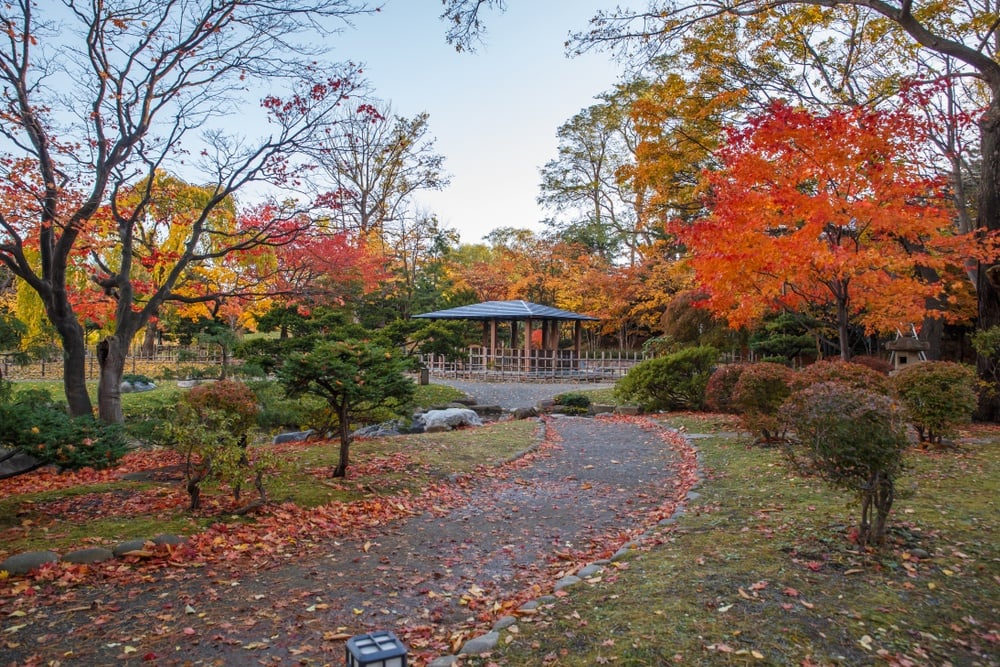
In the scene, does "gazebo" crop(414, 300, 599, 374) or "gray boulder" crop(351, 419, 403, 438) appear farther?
"gazebo" crop(414, 300, 599, 374)

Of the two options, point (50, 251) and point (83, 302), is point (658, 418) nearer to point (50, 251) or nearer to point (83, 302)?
point (50, 251)

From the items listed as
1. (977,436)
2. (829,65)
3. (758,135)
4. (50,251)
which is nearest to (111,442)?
(50,251)

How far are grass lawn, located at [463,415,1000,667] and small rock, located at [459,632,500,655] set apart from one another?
2.4 inches

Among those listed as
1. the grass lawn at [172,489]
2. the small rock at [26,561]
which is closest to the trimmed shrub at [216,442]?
the grass lawn at [172,489]

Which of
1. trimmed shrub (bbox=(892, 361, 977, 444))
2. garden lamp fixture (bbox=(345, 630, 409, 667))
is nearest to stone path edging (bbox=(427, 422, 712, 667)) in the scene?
garden lamp fixture (bbox=(345, 630, 409, 667))

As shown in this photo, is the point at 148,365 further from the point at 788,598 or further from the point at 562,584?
the point at 788,598

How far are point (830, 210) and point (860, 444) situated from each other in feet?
18.1

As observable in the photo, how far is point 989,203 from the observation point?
9.12m

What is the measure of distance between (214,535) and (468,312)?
17.3 m

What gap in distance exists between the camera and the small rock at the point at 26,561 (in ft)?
11.5

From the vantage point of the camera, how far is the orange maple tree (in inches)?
324

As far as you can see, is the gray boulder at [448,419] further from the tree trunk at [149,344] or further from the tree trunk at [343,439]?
the tree trunk at [149,344]

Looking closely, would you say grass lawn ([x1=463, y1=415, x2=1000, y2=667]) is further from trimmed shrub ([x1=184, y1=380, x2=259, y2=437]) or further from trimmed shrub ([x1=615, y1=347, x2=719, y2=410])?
→ trimmed shrub ([x1=615, y1=347, x2=719, y2=410])

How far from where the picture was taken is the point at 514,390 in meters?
17.6
